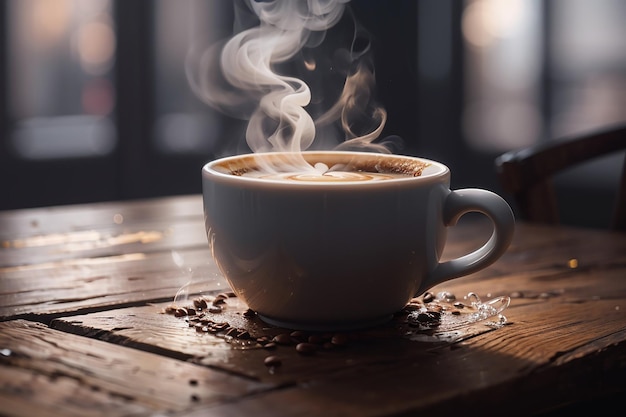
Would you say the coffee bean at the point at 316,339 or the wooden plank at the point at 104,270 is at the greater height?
the coffee bean at the point at 316,339

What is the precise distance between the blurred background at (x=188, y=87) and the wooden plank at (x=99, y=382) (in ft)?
10.00

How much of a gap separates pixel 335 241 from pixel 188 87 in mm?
3505

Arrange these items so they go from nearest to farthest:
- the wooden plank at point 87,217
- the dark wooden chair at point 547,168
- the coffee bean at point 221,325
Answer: the coffee bean at point 221,325 < the wooden plank at point 87,217 < the dark wooden chair at point 547,168

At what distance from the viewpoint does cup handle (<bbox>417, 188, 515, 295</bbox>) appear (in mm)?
809

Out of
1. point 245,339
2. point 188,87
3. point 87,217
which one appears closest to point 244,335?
point 245,339

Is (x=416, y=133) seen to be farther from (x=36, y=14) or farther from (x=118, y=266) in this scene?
(x=118, y=266)

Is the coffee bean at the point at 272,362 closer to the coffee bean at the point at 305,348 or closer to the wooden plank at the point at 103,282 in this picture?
the coffee bean at the point at 305,348

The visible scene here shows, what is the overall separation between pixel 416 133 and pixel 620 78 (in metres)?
1.12

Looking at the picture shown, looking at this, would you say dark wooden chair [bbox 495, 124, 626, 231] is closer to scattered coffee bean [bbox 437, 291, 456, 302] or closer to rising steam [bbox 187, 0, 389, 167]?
rising steam [bbox 187, 0, 389, 167]

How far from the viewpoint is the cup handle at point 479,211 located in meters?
0.81

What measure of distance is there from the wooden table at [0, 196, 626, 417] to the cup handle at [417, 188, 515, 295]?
5 centimetres

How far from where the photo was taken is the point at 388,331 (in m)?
0.80

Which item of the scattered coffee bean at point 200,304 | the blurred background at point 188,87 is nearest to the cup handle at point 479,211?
the scattered coffee bean at point 200,304

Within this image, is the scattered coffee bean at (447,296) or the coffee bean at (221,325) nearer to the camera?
the coffee bean at (221,325)
